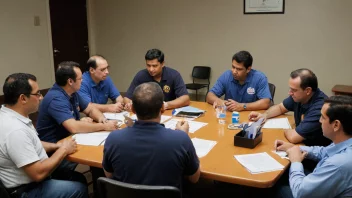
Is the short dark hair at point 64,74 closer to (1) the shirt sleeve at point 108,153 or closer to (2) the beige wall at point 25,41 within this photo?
(1) the shirt sleeve at point 108,153

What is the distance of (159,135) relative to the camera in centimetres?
153

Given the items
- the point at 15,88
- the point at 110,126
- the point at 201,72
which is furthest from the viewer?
the point at 201,72

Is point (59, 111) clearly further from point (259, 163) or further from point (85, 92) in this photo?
point (259, 163)

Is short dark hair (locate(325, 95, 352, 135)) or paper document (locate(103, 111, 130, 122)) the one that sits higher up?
short dark hair (locate(325, 95, 352, 135))

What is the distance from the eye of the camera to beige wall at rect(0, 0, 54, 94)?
490 centimetres

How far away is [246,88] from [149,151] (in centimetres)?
196

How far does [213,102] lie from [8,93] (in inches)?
74.7

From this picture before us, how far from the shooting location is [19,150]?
1.78 m

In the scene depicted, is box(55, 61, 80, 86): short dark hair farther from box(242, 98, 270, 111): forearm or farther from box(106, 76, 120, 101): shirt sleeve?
box(242, 98, 270, 111): forearm

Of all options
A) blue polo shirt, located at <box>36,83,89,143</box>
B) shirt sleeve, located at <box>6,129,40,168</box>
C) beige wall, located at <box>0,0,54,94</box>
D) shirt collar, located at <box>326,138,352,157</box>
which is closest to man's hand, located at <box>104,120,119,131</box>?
blue polo shirt, located at <box>36,83,89,143</box>

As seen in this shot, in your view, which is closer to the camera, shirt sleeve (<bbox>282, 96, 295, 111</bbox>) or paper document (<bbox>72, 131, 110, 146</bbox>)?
paper document (<bbox>72, 131, 110, 146</bbox>)

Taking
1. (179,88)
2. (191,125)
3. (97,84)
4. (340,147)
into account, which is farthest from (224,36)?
(340,147)

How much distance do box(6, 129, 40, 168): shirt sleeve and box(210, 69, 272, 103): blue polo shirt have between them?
79.5 inches

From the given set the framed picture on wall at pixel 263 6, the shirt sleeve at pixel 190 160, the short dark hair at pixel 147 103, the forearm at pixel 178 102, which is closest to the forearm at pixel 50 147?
the short dark hair at pixel 147 103
